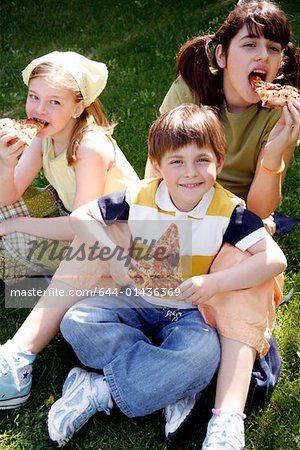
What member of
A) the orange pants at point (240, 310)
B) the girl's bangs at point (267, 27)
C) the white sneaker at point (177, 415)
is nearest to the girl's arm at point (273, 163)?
the orange pants at point (240, 310)

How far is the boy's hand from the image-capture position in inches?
109

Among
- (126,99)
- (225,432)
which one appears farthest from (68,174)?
(126,99)

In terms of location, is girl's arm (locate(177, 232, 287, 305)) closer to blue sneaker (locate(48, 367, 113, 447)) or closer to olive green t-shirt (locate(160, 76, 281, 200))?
blue sneaker (locate(48, 367, 113, 447))

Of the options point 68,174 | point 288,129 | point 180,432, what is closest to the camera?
point 180,432

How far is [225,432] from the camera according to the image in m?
2.59

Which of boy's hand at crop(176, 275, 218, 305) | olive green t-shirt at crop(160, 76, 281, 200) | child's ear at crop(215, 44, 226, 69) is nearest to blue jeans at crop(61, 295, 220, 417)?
boy's hand at crop(176, 275, 218, 305)

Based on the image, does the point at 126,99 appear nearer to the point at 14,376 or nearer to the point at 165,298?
the point at 165,298

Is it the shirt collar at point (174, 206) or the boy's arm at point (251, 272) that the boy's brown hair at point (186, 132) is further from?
the boy's arm at point (251, 272)

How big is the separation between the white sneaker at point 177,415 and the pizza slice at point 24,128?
4.39ft

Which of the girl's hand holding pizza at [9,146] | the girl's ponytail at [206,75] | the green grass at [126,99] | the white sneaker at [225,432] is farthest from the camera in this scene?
the girl's ponytail at [206,75]

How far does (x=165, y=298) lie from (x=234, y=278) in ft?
1.20

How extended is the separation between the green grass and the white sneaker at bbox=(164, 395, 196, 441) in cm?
8

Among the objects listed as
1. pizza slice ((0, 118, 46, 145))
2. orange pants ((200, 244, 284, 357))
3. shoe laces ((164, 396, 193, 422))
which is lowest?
shoe laces ((164, 396, 193, 422))

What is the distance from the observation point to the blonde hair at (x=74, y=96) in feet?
10.9
